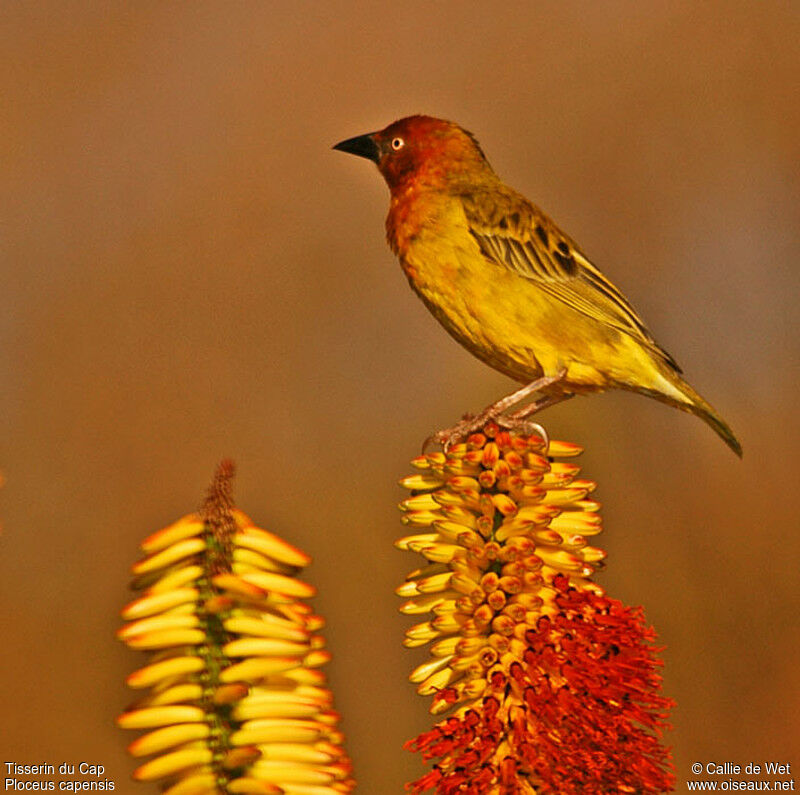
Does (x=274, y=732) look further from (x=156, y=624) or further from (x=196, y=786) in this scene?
(x=156, y=624)

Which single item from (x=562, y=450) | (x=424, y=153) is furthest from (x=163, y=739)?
(x=424, y=153)

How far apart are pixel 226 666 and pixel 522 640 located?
0.90m

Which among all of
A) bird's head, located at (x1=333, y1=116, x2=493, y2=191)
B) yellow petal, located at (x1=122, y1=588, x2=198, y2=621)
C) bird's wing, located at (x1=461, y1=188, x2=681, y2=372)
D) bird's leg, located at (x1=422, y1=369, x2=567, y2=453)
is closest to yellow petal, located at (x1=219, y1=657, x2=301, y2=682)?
yellow petal, located at (x1=122, y1=588, x2=198, y2=621)

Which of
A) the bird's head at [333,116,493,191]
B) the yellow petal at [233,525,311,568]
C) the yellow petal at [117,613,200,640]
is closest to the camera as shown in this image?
the yellow petal at [117,613,200,640]

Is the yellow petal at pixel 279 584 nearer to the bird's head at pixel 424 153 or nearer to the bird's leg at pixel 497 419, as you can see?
the bird's leg at pixel 497 419

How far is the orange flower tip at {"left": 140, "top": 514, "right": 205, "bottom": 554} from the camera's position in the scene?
176cm

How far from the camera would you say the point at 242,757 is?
1.74 m

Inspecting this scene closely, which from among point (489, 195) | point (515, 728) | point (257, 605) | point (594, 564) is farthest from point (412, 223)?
point (257, 605)

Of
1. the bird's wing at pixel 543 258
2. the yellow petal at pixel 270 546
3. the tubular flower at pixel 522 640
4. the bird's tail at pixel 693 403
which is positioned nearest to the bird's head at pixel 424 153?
the bird's wing at pixel 543 258

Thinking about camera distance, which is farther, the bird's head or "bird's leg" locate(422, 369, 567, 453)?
Answer: the bird's head

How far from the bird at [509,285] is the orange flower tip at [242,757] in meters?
2.55

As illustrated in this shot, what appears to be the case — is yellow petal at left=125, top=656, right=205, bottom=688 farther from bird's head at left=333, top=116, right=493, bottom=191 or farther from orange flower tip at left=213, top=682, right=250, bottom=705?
bird's head at left=333, top=116, right=493, bottom=191

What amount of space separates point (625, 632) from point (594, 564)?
223 mm

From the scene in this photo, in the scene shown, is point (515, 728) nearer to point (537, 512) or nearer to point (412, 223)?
point (537, 512)
